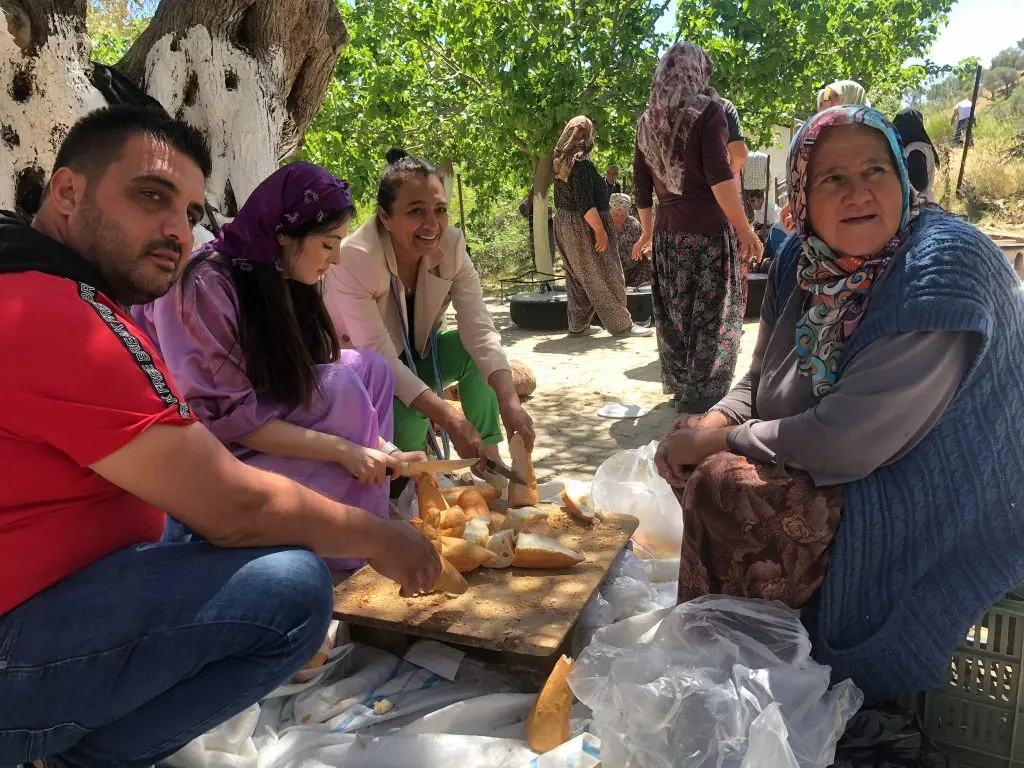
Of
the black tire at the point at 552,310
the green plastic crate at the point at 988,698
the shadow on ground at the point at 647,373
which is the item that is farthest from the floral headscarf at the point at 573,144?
the green plastic crate at the point at 988,698

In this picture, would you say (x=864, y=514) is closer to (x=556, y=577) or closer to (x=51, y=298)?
(x=556, y=577)

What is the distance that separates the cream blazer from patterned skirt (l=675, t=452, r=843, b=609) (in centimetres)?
142

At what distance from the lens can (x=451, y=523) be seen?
2.53 metres

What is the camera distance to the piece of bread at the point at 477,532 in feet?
7.90

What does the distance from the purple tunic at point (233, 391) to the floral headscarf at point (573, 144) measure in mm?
4942

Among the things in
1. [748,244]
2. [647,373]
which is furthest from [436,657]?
[647,373]

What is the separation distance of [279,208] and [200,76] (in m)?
1.61

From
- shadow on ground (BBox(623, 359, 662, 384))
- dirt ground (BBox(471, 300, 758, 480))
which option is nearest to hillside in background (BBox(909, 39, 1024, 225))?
dirt ground (BBox(471, 300, 758, 480))

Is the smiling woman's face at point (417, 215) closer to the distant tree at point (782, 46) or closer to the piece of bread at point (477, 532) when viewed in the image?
the piece of bread at point (477, 532)

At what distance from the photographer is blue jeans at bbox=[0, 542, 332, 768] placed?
134 centimetres

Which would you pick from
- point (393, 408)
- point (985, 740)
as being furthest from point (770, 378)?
point (393, 408)

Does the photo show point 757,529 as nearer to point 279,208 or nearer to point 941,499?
point 941,499

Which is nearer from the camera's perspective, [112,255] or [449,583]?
[112,255]

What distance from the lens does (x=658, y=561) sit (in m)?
2.69
